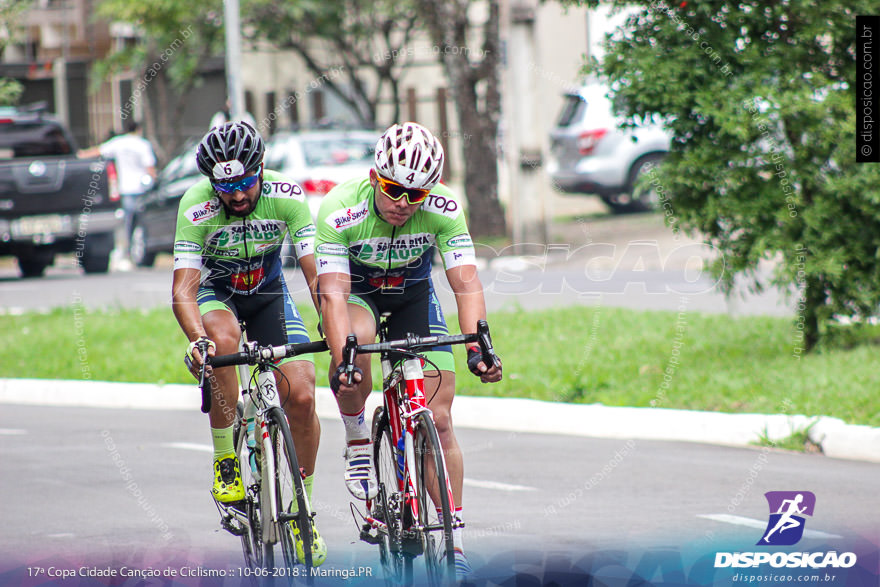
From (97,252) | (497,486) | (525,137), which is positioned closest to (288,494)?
(497,486)

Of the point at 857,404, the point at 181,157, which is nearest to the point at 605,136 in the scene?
the point at 181,157

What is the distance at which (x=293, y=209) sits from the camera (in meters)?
6.01

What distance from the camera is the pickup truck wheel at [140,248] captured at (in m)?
20.1

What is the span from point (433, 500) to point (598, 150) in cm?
1716

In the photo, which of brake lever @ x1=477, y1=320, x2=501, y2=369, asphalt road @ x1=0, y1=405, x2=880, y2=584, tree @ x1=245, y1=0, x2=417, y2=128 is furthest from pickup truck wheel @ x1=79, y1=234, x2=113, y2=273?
brake lever @ x1=477, y1=320, x2=501, y2=369

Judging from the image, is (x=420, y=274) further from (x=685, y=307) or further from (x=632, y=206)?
(x=632, y=206)

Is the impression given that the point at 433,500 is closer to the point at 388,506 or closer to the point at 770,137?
the point at 388,506

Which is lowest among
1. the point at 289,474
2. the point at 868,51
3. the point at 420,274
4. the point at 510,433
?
the point at 510,433

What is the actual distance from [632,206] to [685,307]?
32.7 feet

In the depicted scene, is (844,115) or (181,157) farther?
(181,157)

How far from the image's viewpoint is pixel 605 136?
21.8 meters

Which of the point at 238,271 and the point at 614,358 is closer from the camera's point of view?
the point at 238,271

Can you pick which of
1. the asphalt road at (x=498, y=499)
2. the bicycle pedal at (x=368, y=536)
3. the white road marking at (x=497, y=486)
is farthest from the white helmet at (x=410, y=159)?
the white road marking at (x=497, y=486)

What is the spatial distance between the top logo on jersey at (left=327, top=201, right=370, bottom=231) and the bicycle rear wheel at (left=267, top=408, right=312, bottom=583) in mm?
843
